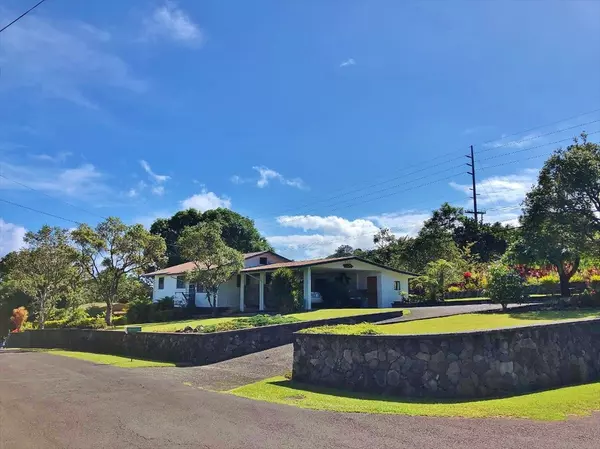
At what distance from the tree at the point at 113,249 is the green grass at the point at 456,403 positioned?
68.5ft

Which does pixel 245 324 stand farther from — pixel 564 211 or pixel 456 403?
pixel 564 211

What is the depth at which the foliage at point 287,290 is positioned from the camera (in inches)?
1032

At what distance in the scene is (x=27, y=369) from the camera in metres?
15.0

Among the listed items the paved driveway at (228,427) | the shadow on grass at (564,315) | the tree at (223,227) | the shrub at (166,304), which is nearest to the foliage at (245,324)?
the paved driveway at (228,427)

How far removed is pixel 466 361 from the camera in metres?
8.85

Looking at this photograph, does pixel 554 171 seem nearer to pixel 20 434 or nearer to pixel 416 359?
pixel 416 359

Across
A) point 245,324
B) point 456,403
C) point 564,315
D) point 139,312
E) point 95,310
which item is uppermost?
point 564,315

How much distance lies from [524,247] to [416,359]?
39.5ft

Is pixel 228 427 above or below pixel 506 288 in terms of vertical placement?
below

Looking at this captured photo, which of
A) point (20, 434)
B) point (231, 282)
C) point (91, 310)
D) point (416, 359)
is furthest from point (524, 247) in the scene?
point (91, 310)

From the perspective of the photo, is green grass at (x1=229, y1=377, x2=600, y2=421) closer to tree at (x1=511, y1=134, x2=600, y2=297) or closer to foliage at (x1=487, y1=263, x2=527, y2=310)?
foliage at (x1=487, y1=263, x2=527, y2=310)

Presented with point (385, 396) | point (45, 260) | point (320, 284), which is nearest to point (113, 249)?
point (45, 260)

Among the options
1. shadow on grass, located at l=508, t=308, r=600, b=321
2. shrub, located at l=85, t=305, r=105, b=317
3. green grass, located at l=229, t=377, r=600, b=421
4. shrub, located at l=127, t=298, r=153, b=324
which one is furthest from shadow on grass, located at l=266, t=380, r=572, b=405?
shrub, located at l=85, t=305, r=105, b=317

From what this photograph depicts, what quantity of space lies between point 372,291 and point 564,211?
16.1 m
